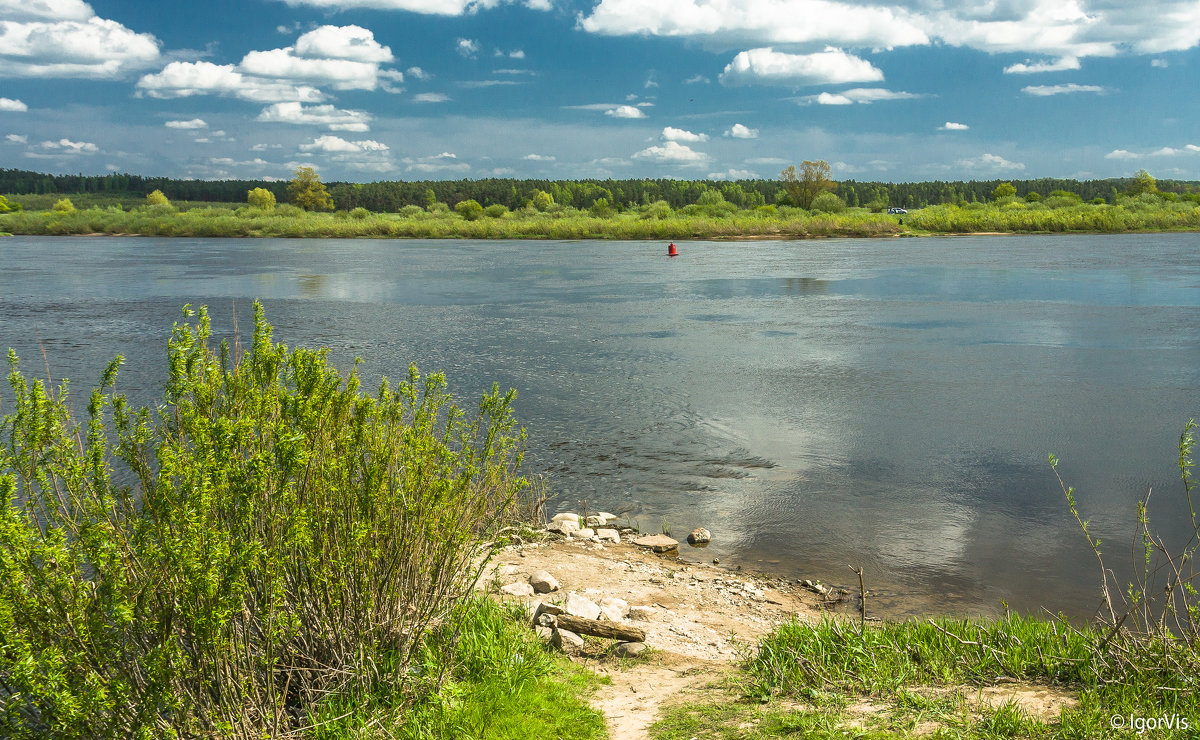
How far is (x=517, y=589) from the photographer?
6.31 m

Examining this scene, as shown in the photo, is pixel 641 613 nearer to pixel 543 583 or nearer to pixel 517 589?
pixel 543 583

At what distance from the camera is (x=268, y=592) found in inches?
148

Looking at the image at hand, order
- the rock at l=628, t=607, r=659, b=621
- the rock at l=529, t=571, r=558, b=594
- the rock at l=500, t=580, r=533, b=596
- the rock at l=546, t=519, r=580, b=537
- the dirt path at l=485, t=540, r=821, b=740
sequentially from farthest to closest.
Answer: the rock at l=546, t=519, r=580, b=537
the rock at l=529, t=571, r=558, b=594
the rock at l=500, t=580, r=533, b=596
the rock at l=628, t=607, r=659, b=621
the dirt path at l=485, t=540, r=821, b=740

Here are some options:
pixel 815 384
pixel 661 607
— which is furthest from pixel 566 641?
pixel 815 384

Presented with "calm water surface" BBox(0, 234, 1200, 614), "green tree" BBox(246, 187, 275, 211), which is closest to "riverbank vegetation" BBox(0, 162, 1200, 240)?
"green tree" BBox(246, 187, 275, 211)

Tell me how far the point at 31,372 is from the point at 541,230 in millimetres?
71287

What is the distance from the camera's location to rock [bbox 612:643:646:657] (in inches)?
213

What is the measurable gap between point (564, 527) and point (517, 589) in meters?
1.96

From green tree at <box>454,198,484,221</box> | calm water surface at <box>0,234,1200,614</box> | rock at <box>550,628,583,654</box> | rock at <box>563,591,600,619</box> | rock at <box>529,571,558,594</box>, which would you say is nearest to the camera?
rock at <box>550,628,583,654</box>

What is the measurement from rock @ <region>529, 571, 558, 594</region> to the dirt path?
67 millimetres

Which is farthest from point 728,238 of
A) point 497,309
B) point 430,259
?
point 497,309

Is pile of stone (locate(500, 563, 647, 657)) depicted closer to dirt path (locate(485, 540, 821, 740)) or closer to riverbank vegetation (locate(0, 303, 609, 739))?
dirt path (locate(485, 540, 821, 740))

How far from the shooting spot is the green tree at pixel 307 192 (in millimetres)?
125688

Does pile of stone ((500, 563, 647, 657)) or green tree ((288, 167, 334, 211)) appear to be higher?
green tree ((288, 167, 334, 211))
